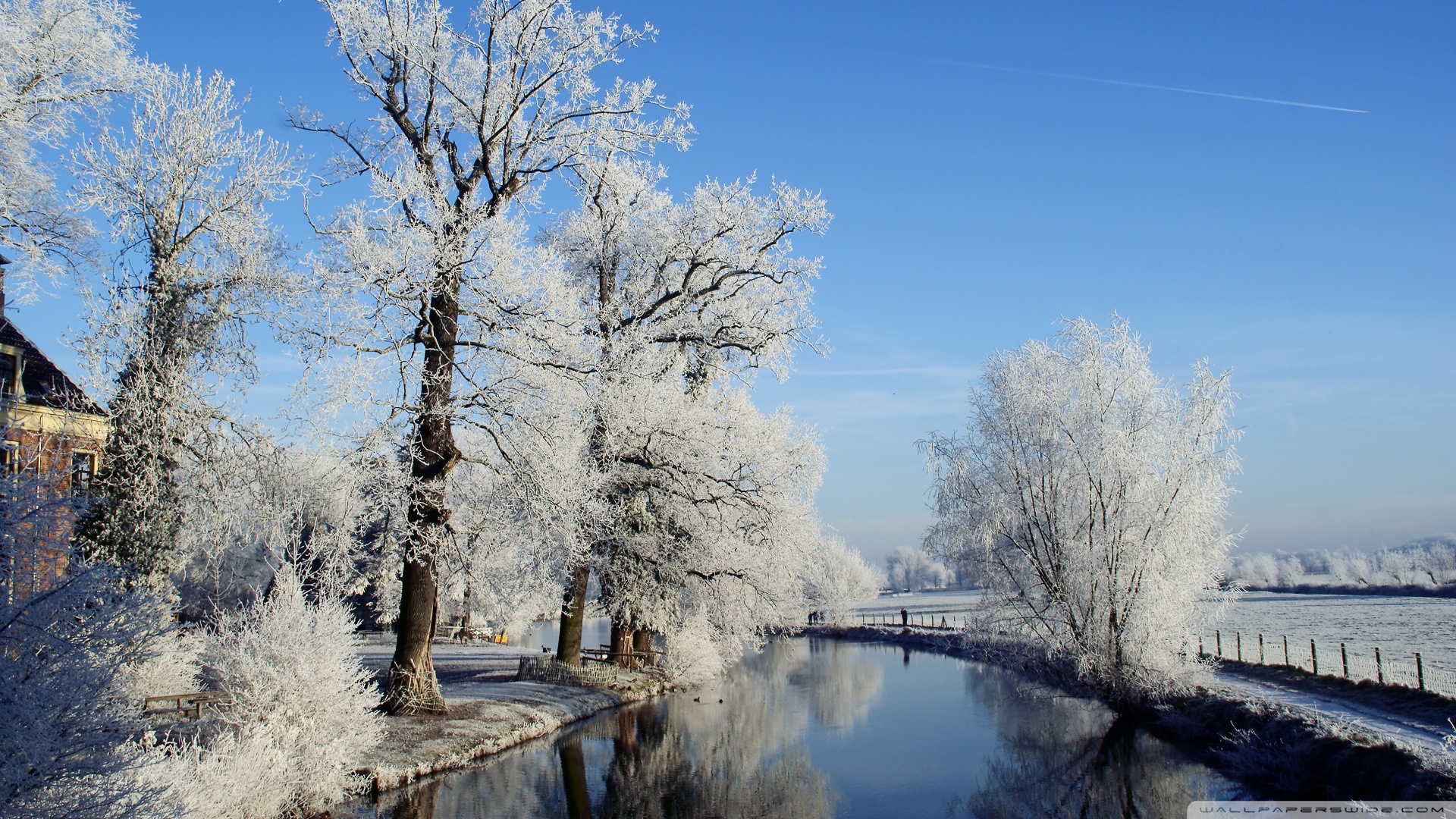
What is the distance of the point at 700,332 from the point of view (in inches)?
877

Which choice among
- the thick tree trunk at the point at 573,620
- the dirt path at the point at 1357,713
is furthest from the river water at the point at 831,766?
the dirt path at the point at 1357,713

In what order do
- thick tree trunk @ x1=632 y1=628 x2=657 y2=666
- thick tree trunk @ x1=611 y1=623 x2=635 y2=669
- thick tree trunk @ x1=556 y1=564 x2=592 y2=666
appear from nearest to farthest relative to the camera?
thick tree trunk @ x1=556 y1=564 x2=592 y2=666
thick tree trunk @ x1=611 y1=623 x2=635 y2=669
thick tree trunk @ x1=632 y1=628 x2=657 y2=666

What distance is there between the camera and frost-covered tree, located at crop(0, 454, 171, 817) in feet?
16.9

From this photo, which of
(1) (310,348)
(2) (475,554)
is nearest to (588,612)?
(2) (475,554)

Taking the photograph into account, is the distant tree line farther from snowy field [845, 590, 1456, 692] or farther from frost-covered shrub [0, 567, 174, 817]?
frost-covered shrub [0, 567, 174, 817]

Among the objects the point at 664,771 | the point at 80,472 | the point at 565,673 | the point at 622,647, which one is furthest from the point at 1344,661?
the point at 80,472

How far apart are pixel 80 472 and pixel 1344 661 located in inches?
920

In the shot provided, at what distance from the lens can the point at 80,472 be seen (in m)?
8.31

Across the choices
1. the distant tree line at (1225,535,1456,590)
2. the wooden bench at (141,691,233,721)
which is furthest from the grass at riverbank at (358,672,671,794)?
the distant tree line at (1225,535,1456,590)

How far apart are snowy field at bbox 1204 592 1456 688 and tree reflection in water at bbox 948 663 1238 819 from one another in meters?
4.07

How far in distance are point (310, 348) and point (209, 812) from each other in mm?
6851

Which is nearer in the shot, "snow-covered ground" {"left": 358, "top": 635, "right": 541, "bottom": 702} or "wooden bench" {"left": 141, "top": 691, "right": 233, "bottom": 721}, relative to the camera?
"wooden bench" {"left": 141, "top": 691, "right": 233, "bottom": 721}

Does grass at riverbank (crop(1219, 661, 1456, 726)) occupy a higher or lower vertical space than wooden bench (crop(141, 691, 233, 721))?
lower

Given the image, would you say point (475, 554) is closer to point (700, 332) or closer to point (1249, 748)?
point (700, 332)
